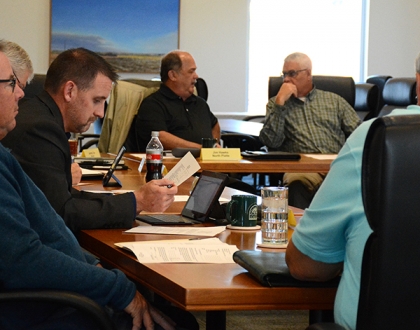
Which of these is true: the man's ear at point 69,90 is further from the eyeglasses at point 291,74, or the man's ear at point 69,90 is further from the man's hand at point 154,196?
the eyeglasses at point 291,74

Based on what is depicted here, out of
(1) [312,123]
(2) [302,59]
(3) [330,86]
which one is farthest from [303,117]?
(3) [330,86]

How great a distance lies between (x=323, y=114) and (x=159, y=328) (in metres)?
3.32

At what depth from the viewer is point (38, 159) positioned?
202cm

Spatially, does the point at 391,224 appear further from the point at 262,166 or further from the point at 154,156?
the point at 262,166

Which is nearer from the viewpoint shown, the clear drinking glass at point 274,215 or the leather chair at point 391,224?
the leather chair at point 391,224

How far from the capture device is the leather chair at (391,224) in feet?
3.57

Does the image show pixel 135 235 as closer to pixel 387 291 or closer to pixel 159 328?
pixel 159 328

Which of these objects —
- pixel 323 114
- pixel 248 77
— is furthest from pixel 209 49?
pixel 323 114

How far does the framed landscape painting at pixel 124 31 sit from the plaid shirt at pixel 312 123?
3.91 m

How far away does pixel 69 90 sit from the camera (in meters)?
2.29

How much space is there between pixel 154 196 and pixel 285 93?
2690 millimetres

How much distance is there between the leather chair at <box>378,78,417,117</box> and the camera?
233 inches

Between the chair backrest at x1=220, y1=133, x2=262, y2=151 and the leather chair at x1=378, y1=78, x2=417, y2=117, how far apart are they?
1.12m

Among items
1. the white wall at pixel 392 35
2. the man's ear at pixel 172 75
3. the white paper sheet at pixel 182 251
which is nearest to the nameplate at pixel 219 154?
the man's ear at pixel 172 75
